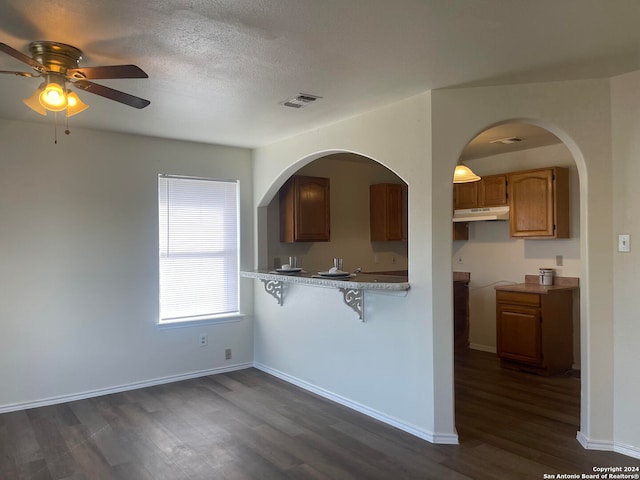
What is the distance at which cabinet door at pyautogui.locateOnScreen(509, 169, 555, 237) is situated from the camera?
5023mm

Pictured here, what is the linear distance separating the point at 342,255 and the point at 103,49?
3765mm

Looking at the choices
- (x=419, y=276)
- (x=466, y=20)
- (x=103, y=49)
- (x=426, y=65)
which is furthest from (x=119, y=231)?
(x=466, y=20)

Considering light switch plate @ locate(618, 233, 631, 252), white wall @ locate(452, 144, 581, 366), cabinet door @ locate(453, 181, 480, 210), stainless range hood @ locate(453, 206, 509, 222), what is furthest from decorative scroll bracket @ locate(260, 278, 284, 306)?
light switch plate @ locate(618, 233, 631, 252)

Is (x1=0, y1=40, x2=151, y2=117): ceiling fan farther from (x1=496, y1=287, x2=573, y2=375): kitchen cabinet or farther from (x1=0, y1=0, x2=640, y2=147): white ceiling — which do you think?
(x1=496, y1=287, x2=573, y2=375): kitchen cabinet

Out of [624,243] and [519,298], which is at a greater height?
[624,243]

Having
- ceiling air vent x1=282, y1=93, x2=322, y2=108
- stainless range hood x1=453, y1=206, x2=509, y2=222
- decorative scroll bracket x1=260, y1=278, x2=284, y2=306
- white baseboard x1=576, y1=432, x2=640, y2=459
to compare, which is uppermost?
ceiling air vent x1=282, y1=93, x2=322, y2=108

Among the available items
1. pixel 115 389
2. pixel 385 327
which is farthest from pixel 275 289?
pixel 115 389

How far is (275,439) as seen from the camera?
339 cm

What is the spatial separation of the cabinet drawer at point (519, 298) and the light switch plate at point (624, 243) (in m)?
1.91

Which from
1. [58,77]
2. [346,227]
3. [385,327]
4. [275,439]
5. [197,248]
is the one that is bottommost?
[275,439]

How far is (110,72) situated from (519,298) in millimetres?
4368

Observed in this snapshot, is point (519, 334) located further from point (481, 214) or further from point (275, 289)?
point (275, 289)

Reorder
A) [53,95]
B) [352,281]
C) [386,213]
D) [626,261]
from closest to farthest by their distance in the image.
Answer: [53,95] → [626,261] → [352,281] → [386,213]

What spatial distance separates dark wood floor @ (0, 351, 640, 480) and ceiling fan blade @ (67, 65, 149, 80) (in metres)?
2.26
